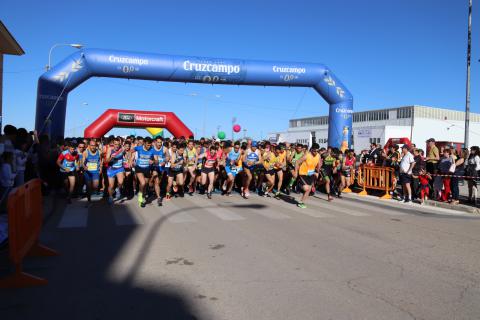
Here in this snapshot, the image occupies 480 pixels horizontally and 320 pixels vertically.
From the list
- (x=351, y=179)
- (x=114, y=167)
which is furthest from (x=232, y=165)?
(x=351, y=179)

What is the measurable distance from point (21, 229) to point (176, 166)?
24.9ft

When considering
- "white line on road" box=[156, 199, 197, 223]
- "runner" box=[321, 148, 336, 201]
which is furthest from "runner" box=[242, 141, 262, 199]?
"white line on road" box=[156, 199, 197, 223]

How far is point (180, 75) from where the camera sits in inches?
684

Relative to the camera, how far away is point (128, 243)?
643 centimetres

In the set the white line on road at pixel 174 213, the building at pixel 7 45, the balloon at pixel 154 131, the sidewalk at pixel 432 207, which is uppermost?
the building at pixel 7 45

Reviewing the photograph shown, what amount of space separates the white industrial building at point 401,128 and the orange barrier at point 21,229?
26154mm

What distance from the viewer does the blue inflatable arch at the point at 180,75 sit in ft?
50.6

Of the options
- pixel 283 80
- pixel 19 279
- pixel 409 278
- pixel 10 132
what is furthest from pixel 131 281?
pixel 283 80

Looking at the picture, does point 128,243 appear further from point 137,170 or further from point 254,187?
point 254,187

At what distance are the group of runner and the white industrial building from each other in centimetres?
1606

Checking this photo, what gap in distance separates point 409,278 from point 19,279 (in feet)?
15.2

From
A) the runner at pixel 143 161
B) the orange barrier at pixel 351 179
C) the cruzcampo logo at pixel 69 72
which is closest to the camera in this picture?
the runner at pixel 143 161

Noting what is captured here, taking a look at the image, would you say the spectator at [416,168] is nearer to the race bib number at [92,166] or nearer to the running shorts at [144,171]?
the running shorts at [144,171]

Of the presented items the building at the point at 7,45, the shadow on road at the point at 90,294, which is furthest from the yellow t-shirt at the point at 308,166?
the building at the point at 7,45
